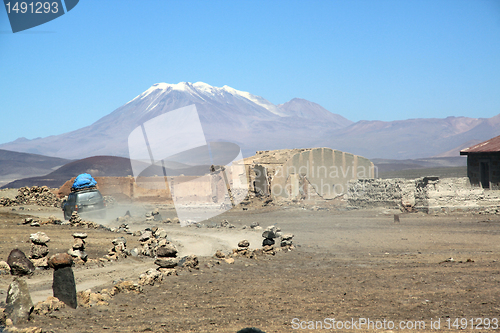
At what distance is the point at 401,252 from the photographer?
34.3ft

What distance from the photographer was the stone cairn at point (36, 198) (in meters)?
22.5

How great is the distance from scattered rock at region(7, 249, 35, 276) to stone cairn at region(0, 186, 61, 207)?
53.7 feet

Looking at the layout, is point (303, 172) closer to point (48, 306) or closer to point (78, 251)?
point (78, 251)

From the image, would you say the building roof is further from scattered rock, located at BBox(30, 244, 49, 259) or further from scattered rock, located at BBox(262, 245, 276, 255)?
scattered rock, located at BBox(30, 244, 49, 259)

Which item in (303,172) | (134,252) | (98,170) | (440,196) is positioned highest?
(98,170)

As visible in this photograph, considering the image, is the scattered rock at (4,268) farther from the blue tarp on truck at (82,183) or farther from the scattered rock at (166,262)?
the blue tarp on truck at (82,183)

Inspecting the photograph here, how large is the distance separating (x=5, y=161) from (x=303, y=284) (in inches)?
5891

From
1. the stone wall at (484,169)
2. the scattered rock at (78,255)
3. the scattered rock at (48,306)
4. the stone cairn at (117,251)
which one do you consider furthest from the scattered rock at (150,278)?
the stone wall at (484,169)

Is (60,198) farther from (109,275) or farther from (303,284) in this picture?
(303,284)

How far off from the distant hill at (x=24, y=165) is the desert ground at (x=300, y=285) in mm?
126513

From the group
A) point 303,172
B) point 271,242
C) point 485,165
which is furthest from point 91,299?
point 303,172

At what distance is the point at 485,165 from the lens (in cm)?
1956

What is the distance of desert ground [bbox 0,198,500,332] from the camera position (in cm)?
516

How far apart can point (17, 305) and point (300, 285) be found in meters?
4.45
